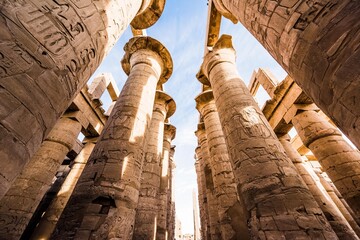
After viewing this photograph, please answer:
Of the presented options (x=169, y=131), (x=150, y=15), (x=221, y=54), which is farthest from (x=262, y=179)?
(x=169, y=131)

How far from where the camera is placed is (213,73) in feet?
20.3

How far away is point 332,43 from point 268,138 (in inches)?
101

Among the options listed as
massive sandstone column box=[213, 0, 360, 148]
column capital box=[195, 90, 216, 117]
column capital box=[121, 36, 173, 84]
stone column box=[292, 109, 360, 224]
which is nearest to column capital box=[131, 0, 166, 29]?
column capital box=[121, 36, 173, 84]

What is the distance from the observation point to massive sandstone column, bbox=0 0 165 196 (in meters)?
1.41

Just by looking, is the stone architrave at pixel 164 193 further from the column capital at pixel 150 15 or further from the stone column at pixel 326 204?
the stone column at pixel 326 204

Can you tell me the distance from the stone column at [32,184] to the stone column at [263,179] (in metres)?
6.09

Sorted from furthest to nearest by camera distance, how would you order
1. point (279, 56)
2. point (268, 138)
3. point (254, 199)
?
point (268, 138) < point (254, 199) < point (279, 56)

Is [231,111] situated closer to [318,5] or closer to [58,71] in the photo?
[318,5]

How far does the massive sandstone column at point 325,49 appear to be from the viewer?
158 centimetres

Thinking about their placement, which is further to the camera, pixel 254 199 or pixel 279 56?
pixel 254 199

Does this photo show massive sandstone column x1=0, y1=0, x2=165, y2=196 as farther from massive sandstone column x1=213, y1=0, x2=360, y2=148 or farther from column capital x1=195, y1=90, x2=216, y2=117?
column capital x1=195, y1=90, x2=216, y2=117

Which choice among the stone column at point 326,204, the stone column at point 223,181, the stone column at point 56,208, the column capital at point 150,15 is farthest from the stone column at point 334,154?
the stone column at point 56,208

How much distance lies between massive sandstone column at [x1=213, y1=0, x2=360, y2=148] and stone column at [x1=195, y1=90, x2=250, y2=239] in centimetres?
362

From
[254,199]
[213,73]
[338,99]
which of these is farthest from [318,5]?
[213,73]
